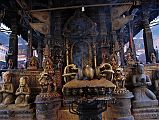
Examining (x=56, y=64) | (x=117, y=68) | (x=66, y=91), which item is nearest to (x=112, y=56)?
(x=117, y=68)

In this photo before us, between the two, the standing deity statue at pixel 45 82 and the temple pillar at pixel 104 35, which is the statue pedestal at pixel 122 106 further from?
the standing deity statue at pixel 45 82

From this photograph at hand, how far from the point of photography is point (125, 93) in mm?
6309

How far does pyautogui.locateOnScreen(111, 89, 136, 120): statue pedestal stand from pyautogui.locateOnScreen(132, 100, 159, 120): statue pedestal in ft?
1.17

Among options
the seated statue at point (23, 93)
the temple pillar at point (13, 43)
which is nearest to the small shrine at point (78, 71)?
the seated statue at point (23, 93)

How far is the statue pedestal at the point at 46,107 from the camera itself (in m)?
6.18

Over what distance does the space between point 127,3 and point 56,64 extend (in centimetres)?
417

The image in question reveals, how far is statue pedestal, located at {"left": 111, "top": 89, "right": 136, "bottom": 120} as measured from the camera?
20.0ft

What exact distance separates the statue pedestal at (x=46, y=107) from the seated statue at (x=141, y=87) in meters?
2.93

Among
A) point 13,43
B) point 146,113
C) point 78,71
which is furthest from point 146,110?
point 13,43

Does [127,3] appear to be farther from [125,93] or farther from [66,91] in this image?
[66,91]

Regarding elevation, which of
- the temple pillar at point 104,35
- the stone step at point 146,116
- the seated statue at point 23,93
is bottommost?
the stone step at point 146,116

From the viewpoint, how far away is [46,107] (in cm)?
623

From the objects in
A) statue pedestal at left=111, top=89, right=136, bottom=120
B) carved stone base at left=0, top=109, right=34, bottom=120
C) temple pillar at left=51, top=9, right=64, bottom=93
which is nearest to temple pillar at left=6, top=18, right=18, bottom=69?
temple pillar at left=51, top=9, right=64, bottom=93

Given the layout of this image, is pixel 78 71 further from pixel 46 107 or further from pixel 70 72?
pixel 46 107
